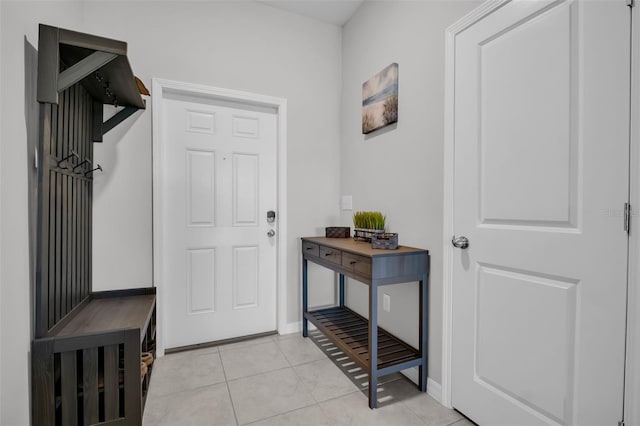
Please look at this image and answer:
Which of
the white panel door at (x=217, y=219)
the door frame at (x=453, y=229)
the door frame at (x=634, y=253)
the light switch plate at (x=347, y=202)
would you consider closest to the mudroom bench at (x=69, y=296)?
the white panel door at (x=217, y=219)

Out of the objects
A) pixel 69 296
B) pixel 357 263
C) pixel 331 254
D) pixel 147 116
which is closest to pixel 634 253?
pixel 357 263

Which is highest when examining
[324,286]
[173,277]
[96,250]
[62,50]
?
[62,50]

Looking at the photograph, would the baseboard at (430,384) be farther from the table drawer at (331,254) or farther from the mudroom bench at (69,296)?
the mudroom bench at (69,296)

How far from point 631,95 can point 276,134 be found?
222cm

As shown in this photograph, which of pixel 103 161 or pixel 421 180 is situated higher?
pixel 103 161

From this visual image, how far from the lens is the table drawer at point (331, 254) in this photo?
207cm

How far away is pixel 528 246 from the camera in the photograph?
1.34 metres

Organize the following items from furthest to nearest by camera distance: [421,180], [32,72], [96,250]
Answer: [96,250] < [421,180] < [32,72]

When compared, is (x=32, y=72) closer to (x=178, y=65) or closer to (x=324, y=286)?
(x=178, y=65)

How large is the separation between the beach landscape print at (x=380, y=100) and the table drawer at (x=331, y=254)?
39.0 inches

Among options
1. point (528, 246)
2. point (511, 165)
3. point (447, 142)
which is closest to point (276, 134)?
point (447, 142)

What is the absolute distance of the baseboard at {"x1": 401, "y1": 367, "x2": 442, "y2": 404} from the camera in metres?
1.78

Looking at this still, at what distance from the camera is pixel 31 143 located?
1.27 meters

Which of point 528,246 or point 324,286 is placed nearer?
point 528,246
